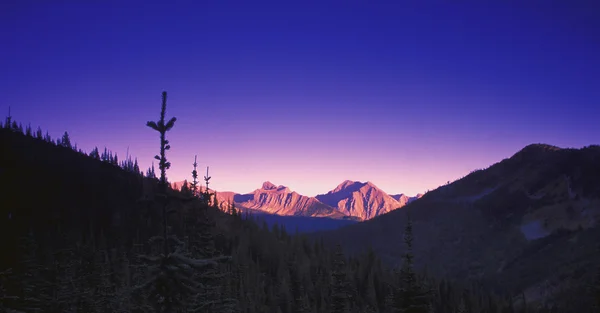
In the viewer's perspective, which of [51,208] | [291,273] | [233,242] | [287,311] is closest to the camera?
[287,311]

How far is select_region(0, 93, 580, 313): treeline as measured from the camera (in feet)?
37.1

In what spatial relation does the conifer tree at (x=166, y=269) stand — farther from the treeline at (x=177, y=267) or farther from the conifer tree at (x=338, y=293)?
the conifer tree at (x=338, y=293)

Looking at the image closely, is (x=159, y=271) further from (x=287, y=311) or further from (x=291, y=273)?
(x=291, y=273)

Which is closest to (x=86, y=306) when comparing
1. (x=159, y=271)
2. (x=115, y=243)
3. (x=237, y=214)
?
(x=159, y=271)

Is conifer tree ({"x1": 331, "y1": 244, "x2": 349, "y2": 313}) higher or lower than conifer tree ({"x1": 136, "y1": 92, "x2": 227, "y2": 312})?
above

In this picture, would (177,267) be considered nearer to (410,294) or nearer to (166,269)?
(166,269)

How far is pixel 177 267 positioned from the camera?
1102 cm

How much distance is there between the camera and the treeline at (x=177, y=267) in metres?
11.3

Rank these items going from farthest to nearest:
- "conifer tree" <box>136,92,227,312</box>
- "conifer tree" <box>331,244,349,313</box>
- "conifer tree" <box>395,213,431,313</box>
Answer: "conifer tree" <box>331,244,349,313</box>, "conifer tree" <box>395,213,431,313</box>, "conifer tree" <box>136,92,227,312</box>

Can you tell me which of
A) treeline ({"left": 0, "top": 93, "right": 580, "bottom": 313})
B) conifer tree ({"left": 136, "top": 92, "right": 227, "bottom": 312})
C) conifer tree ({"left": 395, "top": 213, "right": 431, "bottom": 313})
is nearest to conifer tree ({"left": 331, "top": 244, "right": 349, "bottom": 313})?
treeline ({"left": 0, "top": 93, "right": 580, "bottom": 313})

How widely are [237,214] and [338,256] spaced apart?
166 meters

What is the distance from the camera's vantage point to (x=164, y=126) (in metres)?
11.1

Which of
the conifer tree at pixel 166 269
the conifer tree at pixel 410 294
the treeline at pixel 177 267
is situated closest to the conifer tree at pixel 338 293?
the treeline at pixel 177 267

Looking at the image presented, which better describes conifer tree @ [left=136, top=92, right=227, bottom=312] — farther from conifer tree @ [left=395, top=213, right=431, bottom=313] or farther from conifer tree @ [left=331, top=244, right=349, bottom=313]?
conifer tree @ [left=331, top=244, right=349, bottom=313]
